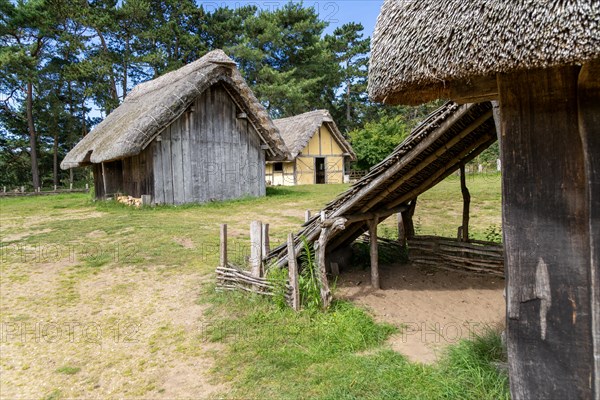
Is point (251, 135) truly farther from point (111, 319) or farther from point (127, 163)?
point (111, 319)

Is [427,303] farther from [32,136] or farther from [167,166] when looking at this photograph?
[32,136]

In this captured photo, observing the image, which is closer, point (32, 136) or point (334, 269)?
point (334, 269)

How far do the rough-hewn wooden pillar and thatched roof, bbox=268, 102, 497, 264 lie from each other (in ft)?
4.41

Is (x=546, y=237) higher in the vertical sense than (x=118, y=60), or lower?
lower

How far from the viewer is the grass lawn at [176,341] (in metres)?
3.35

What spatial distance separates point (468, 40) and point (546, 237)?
1.30m

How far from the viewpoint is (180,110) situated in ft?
43.7

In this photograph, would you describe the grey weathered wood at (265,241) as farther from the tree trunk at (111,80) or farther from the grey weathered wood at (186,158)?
the tree trunk at (111,80)

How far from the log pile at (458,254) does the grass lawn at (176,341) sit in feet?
6.21

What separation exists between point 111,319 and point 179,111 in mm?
9546

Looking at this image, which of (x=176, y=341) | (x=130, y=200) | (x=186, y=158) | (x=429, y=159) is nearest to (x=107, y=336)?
(x=176, y=341)

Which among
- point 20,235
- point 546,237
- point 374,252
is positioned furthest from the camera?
point 20,235

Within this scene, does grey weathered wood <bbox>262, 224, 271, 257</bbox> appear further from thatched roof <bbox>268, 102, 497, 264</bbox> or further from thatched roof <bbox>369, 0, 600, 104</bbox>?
thatched roof <bbox>369, 0, 600, 104</bbox>

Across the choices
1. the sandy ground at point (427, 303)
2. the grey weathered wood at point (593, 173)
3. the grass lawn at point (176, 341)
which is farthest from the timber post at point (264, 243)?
the grey weathered wood at point (593, 173)
